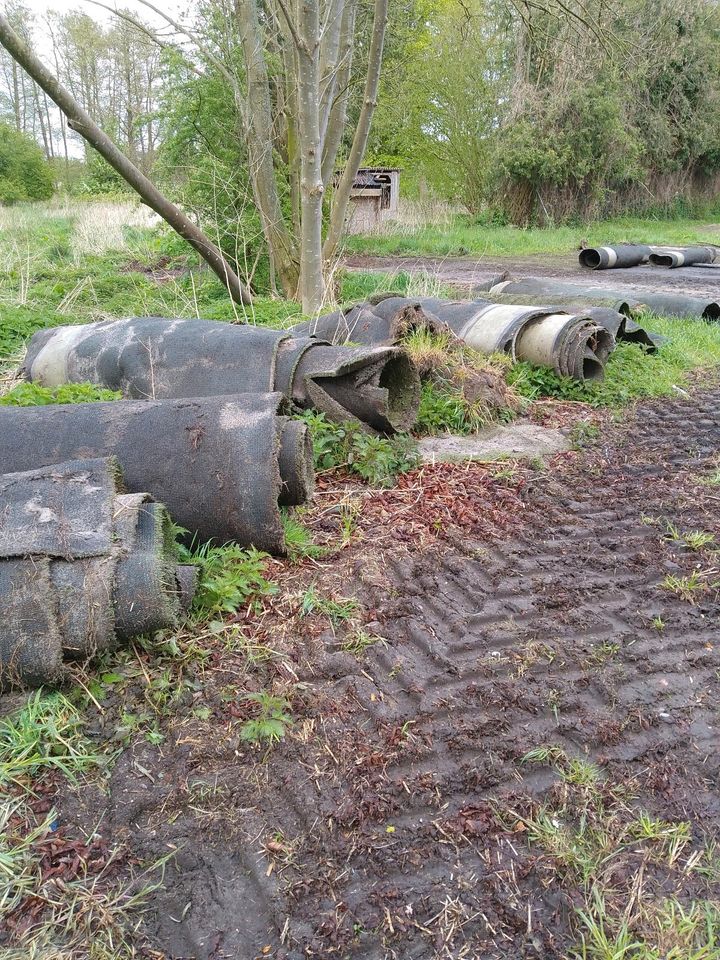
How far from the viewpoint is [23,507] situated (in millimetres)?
2551

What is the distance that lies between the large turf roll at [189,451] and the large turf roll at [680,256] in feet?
45.4

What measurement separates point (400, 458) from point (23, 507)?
8.25 feet

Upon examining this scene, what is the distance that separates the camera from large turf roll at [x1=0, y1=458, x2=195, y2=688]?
7.85ft

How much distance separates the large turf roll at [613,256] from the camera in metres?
14.4

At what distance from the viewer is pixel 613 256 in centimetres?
1445

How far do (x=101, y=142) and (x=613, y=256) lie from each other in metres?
11.7

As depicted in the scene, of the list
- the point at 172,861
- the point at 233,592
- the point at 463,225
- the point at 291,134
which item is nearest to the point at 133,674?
the point at 233,592

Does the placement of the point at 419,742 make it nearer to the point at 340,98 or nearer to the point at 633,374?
the point at 633,374

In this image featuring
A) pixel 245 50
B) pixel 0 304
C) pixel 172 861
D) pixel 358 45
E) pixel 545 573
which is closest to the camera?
pixel 172 861

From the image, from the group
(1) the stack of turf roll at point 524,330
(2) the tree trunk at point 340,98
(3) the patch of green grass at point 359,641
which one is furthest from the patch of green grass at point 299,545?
(2) the tree trunk at point 340,98

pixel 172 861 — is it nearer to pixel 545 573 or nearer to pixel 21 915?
pixel 21 915

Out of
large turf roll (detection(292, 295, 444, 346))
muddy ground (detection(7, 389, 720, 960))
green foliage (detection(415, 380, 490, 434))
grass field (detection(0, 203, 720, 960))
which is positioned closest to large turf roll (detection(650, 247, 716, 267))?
large turf roll (detection(292, 295, 444, 346))

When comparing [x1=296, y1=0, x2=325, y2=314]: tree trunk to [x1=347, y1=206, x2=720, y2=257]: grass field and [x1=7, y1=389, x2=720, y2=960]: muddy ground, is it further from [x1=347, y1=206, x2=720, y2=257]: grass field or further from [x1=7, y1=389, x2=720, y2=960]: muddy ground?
[x1=347, y1=206, x2=720, y2=257]: grass field

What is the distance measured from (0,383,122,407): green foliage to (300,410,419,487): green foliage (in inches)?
47.9
